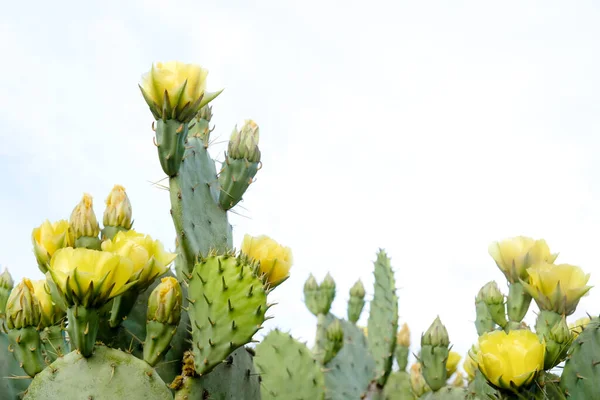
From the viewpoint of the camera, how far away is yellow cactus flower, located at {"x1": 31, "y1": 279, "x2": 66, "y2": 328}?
1.59 m

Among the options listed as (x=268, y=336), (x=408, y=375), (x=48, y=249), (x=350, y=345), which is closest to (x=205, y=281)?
(x=48, y=249)

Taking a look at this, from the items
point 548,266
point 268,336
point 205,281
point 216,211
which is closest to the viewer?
point 205,281

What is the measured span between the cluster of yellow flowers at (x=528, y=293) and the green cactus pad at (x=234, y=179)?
0.77m

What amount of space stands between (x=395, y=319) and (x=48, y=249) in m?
2.09

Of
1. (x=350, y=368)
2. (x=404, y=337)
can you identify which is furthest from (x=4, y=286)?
(x=404, y=337)

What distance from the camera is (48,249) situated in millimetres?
1581

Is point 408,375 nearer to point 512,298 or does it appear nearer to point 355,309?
point 355,309

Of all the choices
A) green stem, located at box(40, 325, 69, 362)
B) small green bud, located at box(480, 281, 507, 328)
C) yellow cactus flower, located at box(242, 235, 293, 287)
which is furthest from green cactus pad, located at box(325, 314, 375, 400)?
green stem, located at box(40, 325, 69, 362)

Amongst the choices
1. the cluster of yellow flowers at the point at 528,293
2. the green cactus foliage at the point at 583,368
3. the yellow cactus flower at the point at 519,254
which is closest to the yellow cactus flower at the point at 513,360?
the cluster of yellow flowers at the point at 528,293

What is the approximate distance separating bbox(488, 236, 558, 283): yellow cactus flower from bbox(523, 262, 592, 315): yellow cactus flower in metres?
0.13

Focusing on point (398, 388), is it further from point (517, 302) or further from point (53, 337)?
point (53, 337)

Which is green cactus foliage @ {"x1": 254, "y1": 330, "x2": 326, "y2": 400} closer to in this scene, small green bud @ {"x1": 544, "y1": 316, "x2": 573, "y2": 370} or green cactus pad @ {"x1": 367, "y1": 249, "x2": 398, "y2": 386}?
green cactus pad @ {"x1": 367, "y1": 249, "x2": 398, "y2": 386}

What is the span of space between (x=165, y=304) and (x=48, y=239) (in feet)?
1.25

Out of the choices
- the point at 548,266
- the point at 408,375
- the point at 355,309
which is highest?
the point at 548,266
